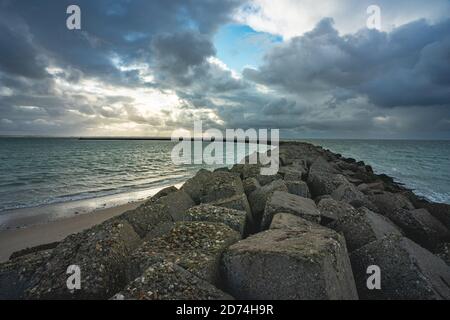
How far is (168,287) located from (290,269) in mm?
1018

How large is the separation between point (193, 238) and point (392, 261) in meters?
2.19

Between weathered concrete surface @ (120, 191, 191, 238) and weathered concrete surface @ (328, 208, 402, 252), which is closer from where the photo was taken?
weathered concrete surface @ (328, 208, 402, 252)

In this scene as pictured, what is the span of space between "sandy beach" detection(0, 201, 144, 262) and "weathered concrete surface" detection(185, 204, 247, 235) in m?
5.54

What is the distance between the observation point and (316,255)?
2447 mm

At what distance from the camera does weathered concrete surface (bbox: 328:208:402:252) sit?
3976mm

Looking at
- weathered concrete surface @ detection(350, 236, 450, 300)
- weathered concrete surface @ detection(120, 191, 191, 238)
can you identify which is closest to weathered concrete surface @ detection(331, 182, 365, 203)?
weathered concrete surface @ detection(350, 236, 450, 300)

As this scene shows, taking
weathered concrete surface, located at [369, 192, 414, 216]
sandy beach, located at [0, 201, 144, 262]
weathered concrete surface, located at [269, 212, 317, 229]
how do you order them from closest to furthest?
weathered concrete surface, located at [269, 212, 317, 229] → weathered concrete surface, located at [369, 192, 414, 216] → sandy beach, located at [0, 201, 144, 262]

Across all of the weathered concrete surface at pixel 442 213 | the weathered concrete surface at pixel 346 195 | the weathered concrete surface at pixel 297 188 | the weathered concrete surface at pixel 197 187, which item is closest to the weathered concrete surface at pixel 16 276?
the weathered concrete surface at pixel 197 187

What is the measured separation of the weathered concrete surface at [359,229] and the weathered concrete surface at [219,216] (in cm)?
142

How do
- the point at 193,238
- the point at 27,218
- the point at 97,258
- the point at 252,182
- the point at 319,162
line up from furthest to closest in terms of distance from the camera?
1. the point at 319,162
2. the point at 27,218
3. the point at 252,182
4. the point at 193,238
5. the point at 97,258

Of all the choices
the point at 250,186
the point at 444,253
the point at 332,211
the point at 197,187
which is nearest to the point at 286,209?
the point at 332,211

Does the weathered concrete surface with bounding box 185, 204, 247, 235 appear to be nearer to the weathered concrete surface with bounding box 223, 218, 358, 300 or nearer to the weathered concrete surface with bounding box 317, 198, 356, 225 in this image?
the weathered concrete surface with bounding box 223, 218, 358, 300
